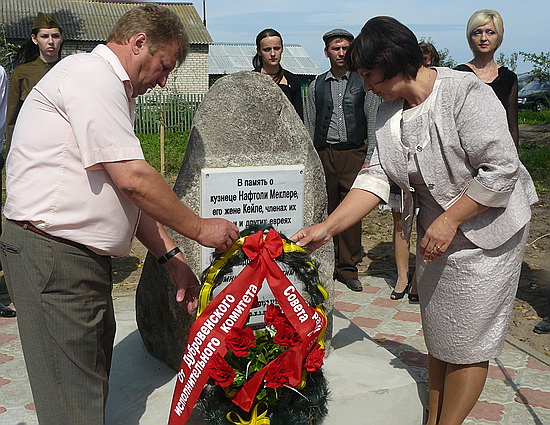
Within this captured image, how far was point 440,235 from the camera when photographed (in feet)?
8.77

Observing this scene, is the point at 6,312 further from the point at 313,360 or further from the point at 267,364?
the point at 313,360

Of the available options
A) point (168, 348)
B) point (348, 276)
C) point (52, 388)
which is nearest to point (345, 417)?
point (168, 348)

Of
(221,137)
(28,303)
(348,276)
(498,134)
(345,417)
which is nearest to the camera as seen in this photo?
(28,303)

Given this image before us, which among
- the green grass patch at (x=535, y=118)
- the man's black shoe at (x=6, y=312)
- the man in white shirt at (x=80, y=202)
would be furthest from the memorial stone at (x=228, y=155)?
the green grass patch at (x=535, y=118)

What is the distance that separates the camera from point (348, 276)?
19.3 feet

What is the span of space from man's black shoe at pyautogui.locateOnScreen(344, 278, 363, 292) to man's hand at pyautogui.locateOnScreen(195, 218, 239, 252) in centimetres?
320

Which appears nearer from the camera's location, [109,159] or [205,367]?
[109,159]

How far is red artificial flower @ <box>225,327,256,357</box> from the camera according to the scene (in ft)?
8.76

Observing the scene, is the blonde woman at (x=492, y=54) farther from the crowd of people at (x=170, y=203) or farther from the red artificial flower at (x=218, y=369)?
the red artificial flower at (x=218, y=369)

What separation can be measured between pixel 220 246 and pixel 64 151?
2.56 ft

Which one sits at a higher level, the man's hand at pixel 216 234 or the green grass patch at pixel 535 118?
the man's hand at pixel 216 234

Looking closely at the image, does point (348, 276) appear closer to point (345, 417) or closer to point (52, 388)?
point (345, 417)

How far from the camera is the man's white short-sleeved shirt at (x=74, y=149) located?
2.17 metres

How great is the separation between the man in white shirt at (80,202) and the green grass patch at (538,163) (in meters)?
9.16
